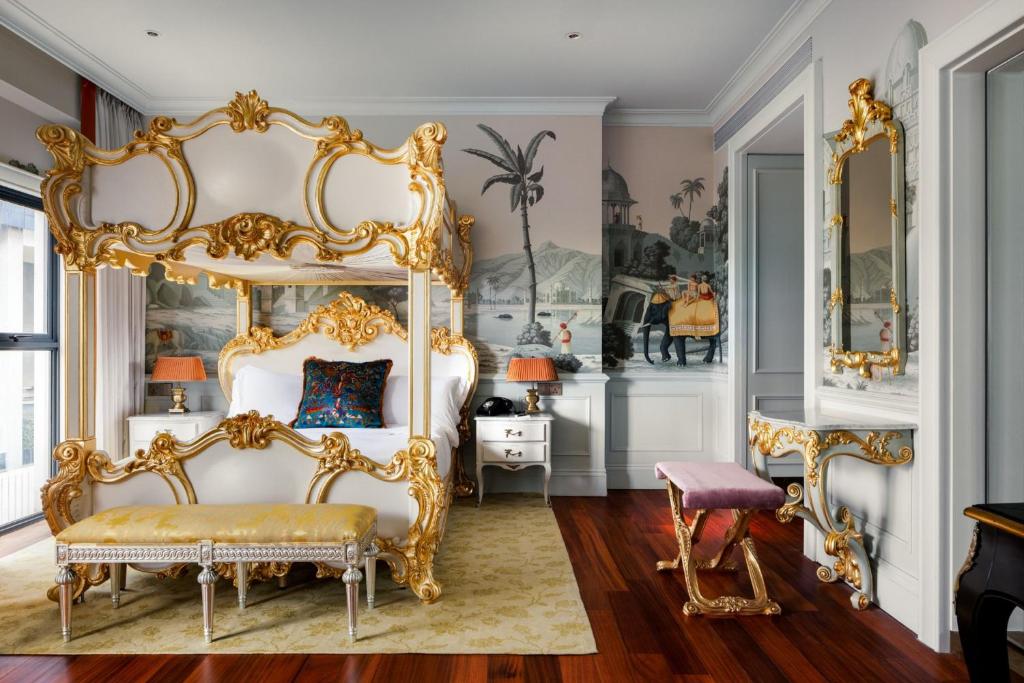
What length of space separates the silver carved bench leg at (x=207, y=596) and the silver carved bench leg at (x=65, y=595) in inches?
21.4

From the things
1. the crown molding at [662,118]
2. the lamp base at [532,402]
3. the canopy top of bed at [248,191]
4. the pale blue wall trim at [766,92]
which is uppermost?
the crown molding at [662,118]

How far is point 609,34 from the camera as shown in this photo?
13.1ft

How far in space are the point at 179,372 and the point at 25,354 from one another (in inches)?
37.7

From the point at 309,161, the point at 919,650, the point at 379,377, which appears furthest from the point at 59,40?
the point at 919,650

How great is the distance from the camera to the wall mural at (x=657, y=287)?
5348mm

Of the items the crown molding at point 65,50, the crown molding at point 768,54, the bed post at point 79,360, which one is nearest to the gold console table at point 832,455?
the crown molding at point 768,54

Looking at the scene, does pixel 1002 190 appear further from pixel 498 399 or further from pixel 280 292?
pixel 280 292

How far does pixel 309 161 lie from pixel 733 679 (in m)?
2.74

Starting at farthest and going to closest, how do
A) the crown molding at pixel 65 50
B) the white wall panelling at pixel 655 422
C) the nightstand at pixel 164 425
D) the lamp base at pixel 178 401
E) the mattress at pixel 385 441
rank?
the white wall panelling at pixel 655 422 → the lamp base at pixel 178 401 → the nightstand at pixel 164 425 → the crown molding at pixel 65 50 → the mattress at pixel 385 441

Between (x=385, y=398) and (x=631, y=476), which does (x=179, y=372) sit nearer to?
(x=385, y=398)

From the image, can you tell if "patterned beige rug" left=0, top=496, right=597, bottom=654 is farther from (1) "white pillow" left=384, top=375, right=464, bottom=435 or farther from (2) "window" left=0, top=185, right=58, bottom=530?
(1) "white pillow" left=384, top=375, right=464, bottom=435

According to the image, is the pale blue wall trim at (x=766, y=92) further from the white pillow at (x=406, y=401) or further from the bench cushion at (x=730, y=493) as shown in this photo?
the white pillow at (x=406, y=401)

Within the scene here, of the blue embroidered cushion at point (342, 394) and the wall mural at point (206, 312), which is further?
the wall mural at point (206, 312)

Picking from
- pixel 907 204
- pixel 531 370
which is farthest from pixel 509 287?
pixel 907 204
